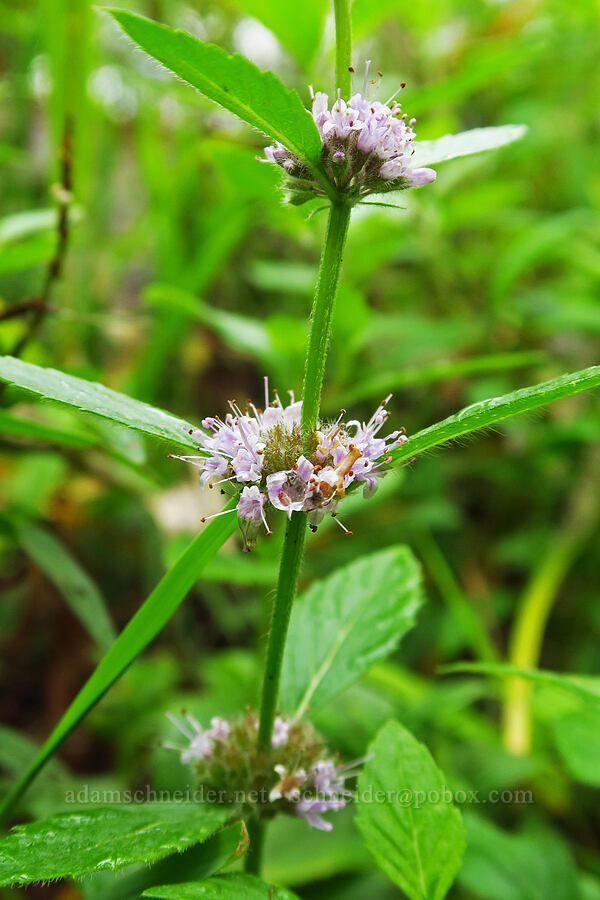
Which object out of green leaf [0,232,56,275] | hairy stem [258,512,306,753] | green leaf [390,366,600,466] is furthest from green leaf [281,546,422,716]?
green leaf [0,232,56,275]

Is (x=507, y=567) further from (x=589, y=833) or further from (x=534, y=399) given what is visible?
(x=534, y=399)

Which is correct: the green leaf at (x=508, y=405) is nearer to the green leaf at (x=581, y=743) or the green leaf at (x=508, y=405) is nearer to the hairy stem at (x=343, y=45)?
the hairy stem at (x=343, y=45)

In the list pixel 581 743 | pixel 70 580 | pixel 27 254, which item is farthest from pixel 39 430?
pixel 581 743

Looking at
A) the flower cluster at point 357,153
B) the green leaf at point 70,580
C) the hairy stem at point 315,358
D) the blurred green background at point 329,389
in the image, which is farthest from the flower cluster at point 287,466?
the green leaf at point 70,580

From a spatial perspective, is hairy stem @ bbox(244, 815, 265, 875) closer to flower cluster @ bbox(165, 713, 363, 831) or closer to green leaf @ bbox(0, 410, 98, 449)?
flower cluster @ bbox(165, 713, 363, 831)

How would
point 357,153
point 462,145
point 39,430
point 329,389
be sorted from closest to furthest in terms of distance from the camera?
point 357,153 < point 462,145 < point 39,430 < point 329,389

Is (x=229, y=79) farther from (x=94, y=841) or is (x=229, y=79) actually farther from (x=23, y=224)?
(x=23, y=224)
